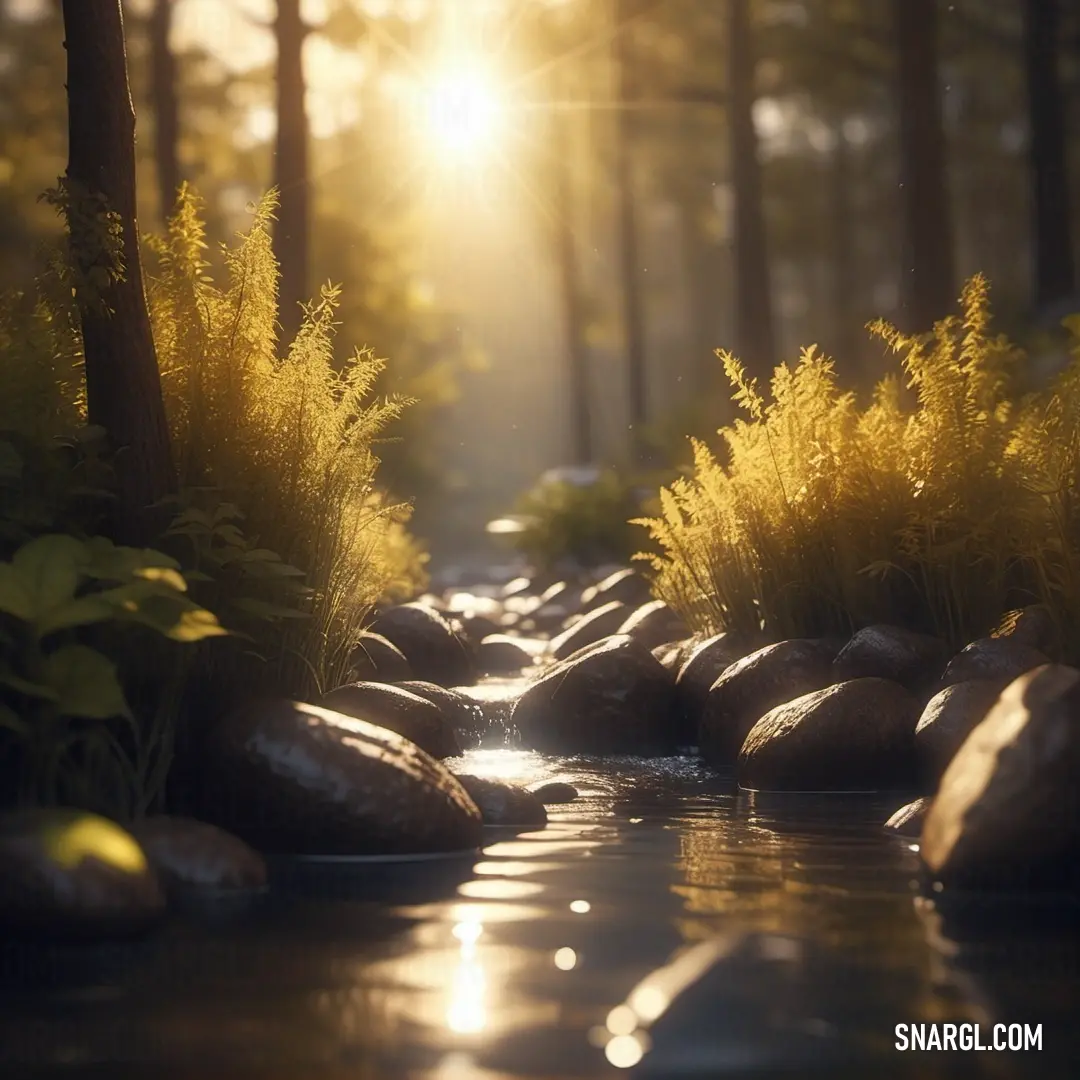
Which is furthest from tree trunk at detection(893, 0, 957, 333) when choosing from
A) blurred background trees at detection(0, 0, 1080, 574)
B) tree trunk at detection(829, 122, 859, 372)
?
tree trunk at detection(829, 122, 859, 372)

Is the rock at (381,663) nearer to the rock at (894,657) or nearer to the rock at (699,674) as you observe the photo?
the rock at (699,674)

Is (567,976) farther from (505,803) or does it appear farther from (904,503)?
(904,503)

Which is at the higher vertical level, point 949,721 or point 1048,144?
point 1048,144

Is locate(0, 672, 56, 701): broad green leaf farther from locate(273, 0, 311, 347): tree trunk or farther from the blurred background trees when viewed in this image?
locate(273, 0, 311, 347): tree trunk

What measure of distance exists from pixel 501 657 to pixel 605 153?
904 inches

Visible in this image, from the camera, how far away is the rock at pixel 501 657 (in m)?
11.3

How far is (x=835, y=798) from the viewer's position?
6855mm

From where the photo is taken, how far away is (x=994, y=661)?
7078mm

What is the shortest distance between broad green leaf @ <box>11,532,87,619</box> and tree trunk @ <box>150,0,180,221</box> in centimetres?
1554

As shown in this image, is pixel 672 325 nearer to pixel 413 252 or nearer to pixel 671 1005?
pixel 413 252

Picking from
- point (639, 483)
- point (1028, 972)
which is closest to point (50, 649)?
point (1028, 972)

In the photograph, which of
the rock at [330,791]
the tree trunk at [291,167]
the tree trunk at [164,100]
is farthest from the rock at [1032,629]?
the tree trunk at [164,100]

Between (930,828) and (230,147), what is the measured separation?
2018 centimetres

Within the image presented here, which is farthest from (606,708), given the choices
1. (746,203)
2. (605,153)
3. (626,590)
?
(605,153)
